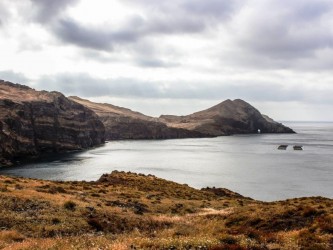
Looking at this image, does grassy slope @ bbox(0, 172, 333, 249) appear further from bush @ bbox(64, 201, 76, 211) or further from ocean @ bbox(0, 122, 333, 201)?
ocean @ bbox(0, 122, 333, 201)

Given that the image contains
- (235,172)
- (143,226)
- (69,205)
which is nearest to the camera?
(143,226)

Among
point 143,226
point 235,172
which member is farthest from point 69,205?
point 235,172

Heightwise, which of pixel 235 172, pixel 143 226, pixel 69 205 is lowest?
pixel 235 172

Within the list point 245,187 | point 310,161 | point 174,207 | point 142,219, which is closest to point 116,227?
point 142,219

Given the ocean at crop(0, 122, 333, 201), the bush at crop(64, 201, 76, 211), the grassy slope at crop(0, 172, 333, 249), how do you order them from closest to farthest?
1. the grassy slope at crop(0, 172, 333, 249)
2. the bush at crop(64, 201, 76, 211)
3. the ocean at crop(0, 122, 333, 201)

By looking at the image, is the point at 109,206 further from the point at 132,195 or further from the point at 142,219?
the point at 132,195

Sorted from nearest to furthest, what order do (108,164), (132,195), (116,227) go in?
(116,227) → (132,195) → (108,164)

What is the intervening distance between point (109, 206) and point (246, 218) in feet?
51.6

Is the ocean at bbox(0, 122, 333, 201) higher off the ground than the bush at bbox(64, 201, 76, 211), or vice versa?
the bush at bbox(64, 201, 76, 211)

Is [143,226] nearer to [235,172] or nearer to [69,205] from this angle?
[69,205]

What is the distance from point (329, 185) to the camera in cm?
11675

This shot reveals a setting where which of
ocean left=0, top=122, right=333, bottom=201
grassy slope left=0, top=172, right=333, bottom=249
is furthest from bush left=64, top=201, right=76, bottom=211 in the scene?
ocean left=0, top=122, right=333, bottom=201

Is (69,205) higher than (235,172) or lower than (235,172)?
higher

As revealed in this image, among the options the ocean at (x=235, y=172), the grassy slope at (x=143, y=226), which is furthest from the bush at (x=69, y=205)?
the ocean at (x=235, y=172)
